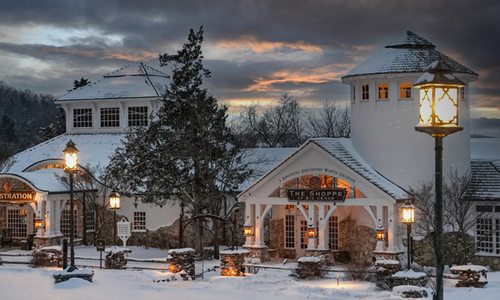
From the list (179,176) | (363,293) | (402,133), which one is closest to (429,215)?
(402,133)

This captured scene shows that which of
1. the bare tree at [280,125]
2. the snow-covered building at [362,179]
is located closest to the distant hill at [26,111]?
the bare tree at [280,125]

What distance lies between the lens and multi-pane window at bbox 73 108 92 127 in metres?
49.6

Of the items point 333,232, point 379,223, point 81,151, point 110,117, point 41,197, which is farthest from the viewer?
point 110,117

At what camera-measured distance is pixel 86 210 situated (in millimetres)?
43062

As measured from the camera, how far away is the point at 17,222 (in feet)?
144

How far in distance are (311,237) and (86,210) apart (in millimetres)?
14895

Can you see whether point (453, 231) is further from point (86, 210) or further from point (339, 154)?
point (86, 210)

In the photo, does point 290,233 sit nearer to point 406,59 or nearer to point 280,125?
point 406,59

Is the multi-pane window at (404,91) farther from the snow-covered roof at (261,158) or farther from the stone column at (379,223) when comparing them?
the snow-covered roof at (261,158)

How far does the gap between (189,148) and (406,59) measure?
1035 centimetres

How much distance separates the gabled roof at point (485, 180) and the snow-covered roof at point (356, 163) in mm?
3203

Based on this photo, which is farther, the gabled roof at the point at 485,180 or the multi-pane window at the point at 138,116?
the multi-pane window at the point at 138,116

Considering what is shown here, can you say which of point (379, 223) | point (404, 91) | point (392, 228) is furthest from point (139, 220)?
point (404, 91)

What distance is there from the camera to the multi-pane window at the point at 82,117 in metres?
49.6
